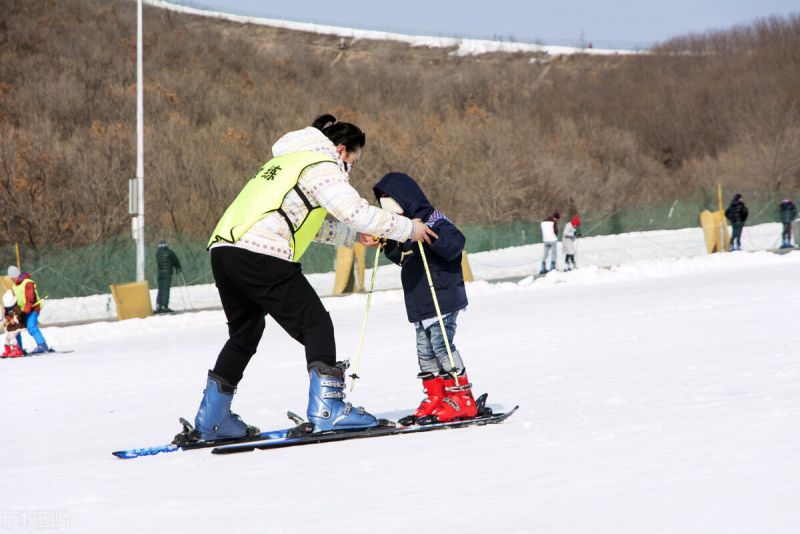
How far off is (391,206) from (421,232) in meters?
0.40

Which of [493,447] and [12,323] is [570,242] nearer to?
[12,323]

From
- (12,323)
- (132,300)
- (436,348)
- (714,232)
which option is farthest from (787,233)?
(436,348)

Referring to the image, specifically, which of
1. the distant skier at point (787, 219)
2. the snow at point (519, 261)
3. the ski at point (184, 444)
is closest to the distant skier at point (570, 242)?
the snow at point (519, 261)

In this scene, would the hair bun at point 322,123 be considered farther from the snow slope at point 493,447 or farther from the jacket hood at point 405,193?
A: the snow slope at point 493,447

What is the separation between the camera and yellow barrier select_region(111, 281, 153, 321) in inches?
824

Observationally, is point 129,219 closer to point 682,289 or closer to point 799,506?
point 682,289

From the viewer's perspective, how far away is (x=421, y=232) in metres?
5.62

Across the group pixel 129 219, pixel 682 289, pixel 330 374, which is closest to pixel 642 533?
pixel 330 374

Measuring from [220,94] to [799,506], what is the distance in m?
50.3

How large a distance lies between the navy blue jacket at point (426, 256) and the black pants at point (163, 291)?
1689cm

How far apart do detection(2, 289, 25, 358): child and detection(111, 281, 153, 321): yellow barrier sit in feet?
18.5

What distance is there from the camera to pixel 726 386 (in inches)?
245

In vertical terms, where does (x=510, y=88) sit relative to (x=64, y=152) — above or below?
above

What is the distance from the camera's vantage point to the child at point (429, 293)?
5.90 meters
